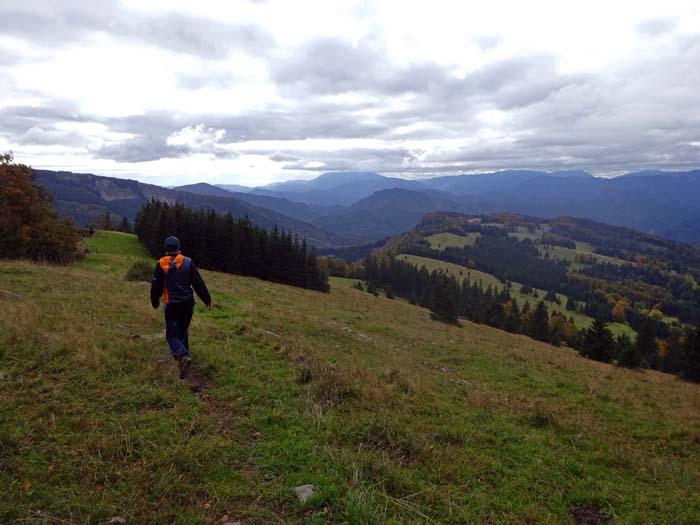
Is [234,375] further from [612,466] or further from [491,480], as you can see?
[612,466]

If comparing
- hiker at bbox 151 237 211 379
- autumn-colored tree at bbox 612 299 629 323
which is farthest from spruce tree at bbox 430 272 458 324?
autumn-colored tree at bbox 612 299 629 323

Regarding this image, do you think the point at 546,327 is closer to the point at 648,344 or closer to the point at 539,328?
the point at 539,328

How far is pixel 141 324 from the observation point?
1190 centimetres

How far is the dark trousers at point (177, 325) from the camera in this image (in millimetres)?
8375

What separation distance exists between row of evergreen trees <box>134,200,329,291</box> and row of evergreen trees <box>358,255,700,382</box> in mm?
23066

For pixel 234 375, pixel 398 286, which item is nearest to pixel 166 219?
pixel 234 375

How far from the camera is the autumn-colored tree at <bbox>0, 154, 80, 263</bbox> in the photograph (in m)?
28.0

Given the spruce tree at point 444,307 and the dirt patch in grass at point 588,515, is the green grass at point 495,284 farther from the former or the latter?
the dirt patch in grass at point 588,515

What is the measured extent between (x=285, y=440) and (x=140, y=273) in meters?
21.4

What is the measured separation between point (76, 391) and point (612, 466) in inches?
407

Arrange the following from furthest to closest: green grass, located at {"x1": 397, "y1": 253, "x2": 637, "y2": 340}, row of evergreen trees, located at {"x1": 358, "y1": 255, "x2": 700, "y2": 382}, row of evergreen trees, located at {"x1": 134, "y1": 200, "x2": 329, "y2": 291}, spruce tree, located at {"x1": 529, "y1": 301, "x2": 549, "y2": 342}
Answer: green grass, located at {"x1": 397, "y1": 253, "x2": 637, "y2": 340} → spruce tree, located at {"x1": 529, "y1": 301, "x2": 549, "y2": 342} → row of evergreen trees, located at {"x1": 134, "y1": 200, "x2": 329, "y2": 291} → row of evergreen trees, located at {"x1": 358, "y1": 255, "x2": 700, "y2": 382}

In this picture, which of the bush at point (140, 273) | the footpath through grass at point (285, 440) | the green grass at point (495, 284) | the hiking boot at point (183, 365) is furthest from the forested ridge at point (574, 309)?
the bush at point (140, 273)

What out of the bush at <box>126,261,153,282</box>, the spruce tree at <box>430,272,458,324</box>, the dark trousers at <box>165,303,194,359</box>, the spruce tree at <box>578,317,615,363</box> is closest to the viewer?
the dark trousers at <box>165,303,194,359</box>

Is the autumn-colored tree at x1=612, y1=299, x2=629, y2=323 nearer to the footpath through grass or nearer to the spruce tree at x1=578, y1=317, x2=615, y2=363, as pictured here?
the spruce tree at x1=578, y1=317, x2=615, y2=363
